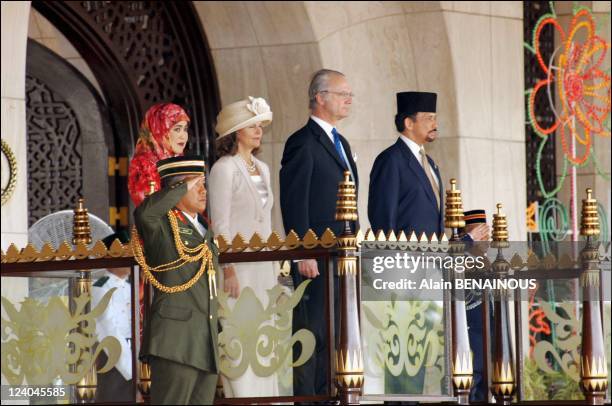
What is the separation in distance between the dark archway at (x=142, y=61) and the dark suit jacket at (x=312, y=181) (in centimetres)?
351

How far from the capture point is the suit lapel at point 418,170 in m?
8.97

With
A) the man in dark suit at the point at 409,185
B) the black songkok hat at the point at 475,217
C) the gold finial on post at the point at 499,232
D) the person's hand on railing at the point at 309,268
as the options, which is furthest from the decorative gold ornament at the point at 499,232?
the person's hand on railing at the point at 309,268

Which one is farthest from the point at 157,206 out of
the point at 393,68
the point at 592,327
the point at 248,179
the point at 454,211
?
the point at 393,68

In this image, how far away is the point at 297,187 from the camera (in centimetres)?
862

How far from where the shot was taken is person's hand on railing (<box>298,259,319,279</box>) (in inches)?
313

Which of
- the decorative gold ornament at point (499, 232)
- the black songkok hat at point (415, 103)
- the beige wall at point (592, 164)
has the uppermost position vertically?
the beige wall at point (592, 164)

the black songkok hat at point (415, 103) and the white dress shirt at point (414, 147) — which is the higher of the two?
the black songkok hat at point (415, 103)

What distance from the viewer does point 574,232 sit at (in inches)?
565

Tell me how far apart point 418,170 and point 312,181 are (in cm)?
67

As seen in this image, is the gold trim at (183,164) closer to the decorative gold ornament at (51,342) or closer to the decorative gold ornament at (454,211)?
the decorative gold ornament at (51,342)

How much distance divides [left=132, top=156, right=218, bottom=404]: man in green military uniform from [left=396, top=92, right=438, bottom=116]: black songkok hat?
7.05 ft

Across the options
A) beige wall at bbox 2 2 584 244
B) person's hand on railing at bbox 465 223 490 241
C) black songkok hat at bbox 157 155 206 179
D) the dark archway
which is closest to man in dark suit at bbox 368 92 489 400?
person's hand on railing at bbox 465 223 490 241

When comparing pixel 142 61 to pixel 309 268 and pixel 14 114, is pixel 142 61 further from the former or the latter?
pixel 309 268

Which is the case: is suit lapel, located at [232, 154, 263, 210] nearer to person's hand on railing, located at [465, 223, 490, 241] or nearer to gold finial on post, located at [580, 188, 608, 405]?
person's hand on railing, located at [465, 223, 490, 241]
